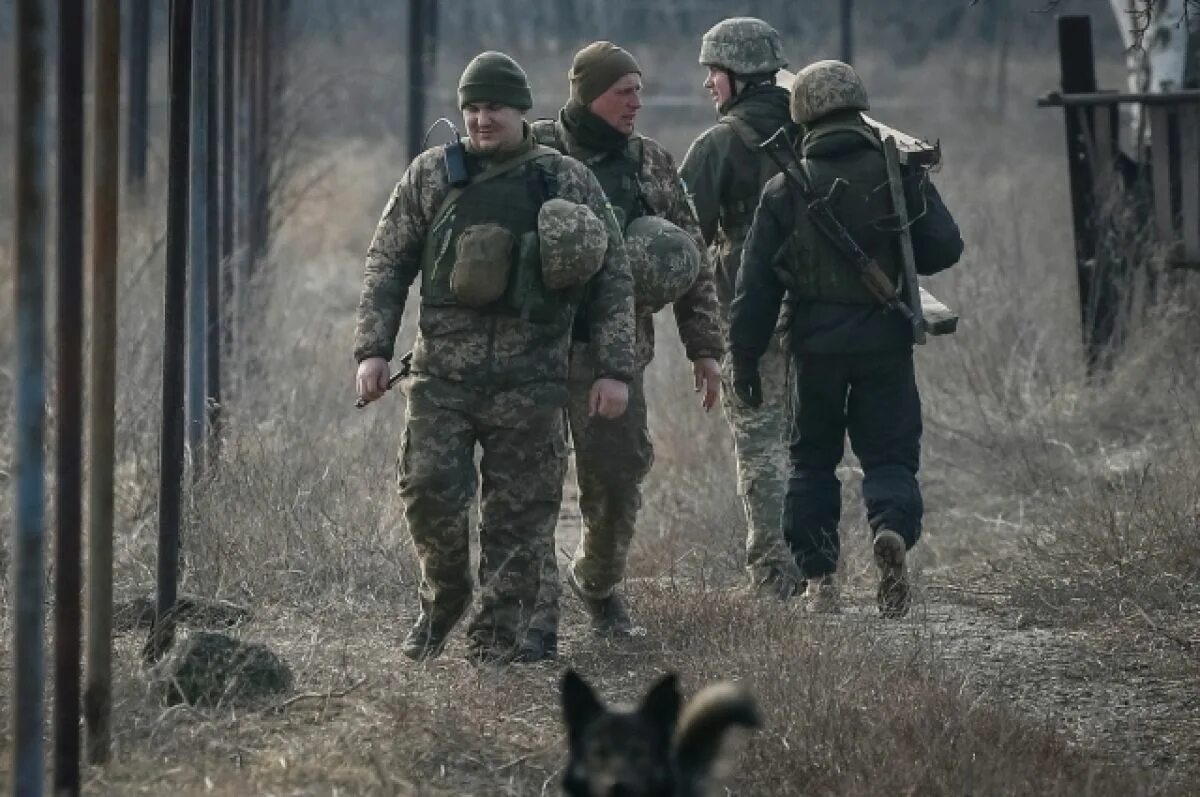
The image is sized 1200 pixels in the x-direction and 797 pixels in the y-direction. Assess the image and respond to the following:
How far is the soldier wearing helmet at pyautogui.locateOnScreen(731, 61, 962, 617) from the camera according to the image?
7.15 metres

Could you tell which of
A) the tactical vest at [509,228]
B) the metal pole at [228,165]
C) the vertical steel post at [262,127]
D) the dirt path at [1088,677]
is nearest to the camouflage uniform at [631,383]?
the tactical vest at [509,228]

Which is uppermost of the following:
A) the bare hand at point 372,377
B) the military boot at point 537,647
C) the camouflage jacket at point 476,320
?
the camouflage jacket at point 476,320

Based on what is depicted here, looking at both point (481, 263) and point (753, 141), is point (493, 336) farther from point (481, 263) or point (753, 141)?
point (753, 141)

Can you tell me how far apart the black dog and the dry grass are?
839 millimetres

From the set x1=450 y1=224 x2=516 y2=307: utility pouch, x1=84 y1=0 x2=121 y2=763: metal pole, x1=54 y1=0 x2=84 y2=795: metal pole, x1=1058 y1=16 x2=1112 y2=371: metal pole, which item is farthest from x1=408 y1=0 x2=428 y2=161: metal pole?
x1=54 y1=0 x2=84 y2=795: metal pole

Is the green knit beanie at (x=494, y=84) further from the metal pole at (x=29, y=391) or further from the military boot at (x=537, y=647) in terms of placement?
the metal pole at (x=29, y=391)

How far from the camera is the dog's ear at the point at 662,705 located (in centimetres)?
368

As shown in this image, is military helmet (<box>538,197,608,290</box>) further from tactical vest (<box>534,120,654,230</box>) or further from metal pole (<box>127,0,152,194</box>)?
metal pole (<box>127,0,152,194</box>)

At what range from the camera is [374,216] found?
26.5m

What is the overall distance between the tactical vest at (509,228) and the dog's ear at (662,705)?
244 cm

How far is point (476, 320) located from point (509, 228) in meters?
0.29

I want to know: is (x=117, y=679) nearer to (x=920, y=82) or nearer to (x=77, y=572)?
(x=77, y=572)

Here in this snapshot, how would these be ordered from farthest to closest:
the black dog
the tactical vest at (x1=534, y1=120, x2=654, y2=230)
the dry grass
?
the tactical vest at (x1=534, y1=120, x2=654, y2=230)
the dry grass
the black dog

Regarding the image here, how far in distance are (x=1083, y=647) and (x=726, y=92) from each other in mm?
2573
